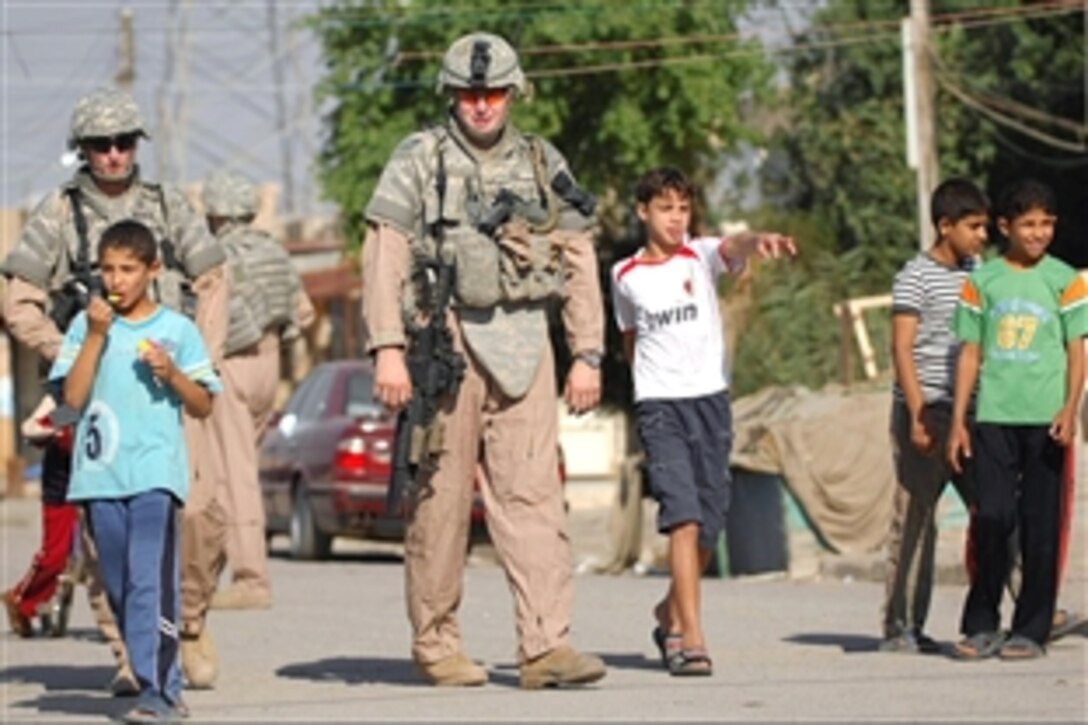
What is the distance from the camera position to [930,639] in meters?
11.6

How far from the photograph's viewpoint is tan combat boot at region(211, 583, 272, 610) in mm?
15867

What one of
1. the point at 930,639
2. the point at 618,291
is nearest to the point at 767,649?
the point at 930,639

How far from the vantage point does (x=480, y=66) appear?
1007 centimetres

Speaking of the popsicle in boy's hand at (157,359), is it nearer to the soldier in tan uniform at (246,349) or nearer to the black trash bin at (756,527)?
the soldier in tan uniform at (246,349)

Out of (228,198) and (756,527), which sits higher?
(228,198)

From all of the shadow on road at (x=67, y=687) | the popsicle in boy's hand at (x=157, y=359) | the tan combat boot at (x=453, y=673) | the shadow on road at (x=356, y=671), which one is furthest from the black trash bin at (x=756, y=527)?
the popsicle in boy's hand at (x=157, y=359)

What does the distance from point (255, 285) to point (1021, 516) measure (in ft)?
18.4

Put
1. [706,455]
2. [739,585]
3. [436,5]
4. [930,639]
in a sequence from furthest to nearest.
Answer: [436,5] → [739,585] → [930,639] → [706,455]

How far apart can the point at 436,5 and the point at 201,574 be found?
3015cm

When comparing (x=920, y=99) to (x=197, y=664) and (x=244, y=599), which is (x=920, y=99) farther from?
(x=197, y=664)

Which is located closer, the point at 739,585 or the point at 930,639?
the point at 930,639

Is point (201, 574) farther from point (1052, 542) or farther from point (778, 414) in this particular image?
point (778, 414)

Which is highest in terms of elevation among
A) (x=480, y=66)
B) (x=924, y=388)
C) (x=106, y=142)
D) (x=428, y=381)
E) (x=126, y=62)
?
(x=126, y=62)

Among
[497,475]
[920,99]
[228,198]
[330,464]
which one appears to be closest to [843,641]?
[497,475]
